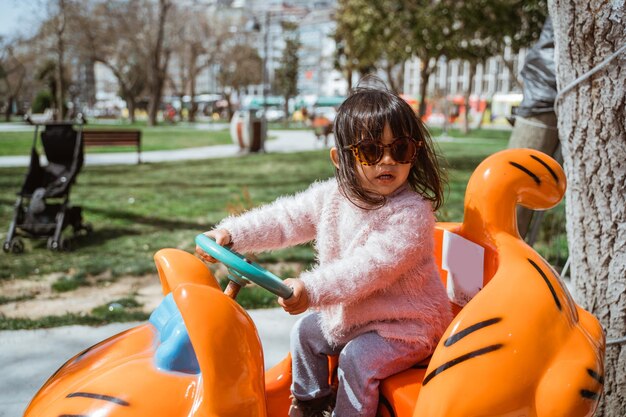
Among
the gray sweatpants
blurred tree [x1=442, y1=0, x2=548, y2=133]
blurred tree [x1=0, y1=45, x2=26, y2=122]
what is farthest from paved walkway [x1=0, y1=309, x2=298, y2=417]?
blurred tree [x1=0, y1=45, x2=26, y2=122]

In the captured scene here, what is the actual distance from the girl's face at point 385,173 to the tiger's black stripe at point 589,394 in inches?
30.8

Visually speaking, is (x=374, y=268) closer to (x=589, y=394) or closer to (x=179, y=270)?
(x=179, y=270)

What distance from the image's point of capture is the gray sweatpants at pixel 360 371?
70.4 inches

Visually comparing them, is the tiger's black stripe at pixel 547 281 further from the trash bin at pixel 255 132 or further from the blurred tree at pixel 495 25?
the trash bin at pixel 255 132

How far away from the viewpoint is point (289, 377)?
202 cm

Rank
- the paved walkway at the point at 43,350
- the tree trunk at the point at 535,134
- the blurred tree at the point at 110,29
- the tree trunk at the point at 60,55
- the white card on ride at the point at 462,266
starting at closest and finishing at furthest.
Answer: the white card on ride at the point at 462,266 → the paved walkway at the point at 43,350 → the tree trunk at the point at 535,134 → the tree trunk at the point at 60,55 → the blurred tree at the point at 110,29

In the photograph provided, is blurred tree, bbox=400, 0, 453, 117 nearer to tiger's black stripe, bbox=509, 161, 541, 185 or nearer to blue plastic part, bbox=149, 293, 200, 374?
tiger's black stripe, bbox=509, 161, 541, 185

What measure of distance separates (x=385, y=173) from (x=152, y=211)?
255 inches

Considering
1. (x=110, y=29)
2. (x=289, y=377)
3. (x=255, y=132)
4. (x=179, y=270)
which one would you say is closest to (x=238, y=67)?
(x=110, y=29)

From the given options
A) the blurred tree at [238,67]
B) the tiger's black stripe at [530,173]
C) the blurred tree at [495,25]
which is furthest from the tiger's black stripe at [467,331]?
the blurred tree at [238,67]

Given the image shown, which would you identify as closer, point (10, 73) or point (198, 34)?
point (198, 34)

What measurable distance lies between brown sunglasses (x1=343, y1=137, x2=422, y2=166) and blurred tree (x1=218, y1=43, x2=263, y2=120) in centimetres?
4276

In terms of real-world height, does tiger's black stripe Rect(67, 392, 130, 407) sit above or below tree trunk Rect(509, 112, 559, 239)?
below

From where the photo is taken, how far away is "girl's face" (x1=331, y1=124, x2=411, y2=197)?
184 centimetres
